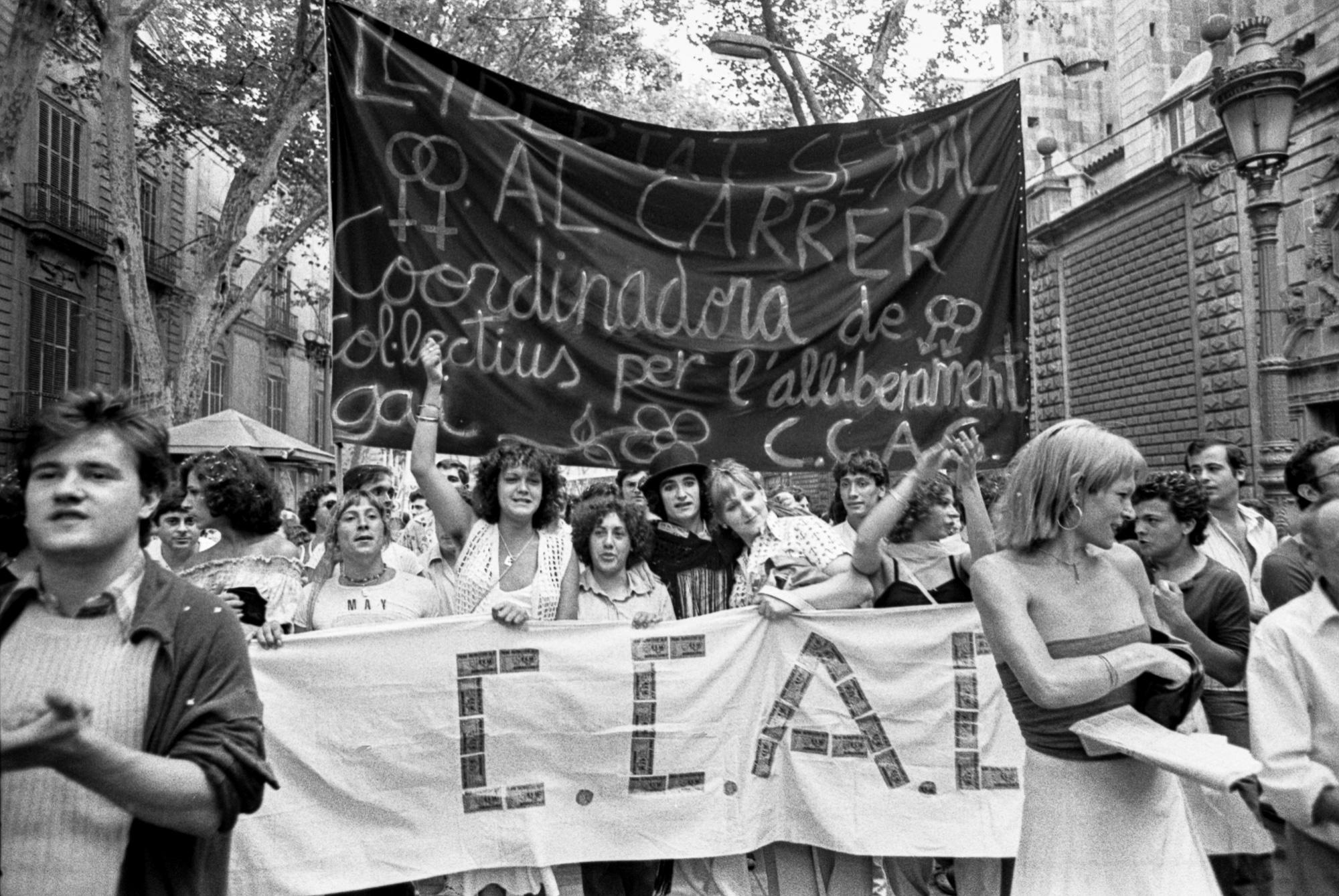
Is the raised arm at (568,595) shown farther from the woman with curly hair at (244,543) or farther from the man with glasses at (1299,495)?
the man with glasses at (1299,495)

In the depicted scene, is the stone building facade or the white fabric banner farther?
the stone building facade

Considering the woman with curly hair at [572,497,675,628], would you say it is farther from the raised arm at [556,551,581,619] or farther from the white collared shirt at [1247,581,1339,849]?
the white collared shirt at [1247,581,1339,849]

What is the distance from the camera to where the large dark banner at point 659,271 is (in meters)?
4.24

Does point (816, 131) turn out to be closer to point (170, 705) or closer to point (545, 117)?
point (545, 117)

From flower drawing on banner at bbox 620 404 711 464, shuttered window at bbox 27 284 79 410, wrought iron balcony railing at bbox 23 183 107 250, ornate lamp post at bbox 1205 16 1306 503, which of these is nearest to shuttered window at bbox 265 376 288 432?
shuttered window at bbox 27 284 79 410

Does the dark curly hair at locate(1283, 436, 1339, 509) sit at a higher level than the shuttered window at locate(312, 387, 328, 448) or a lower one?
lower

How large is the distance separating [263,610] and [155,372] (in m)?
10.0

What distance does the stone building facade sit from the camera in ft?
48.9

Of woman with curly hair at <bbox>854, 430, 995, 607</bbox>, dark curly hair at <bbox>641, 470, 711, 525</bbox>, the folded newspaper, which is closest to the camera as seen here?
the folded newspaper

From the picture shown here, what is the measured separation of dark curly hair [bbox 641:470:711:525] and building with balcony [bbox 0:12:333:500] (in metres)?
11.3

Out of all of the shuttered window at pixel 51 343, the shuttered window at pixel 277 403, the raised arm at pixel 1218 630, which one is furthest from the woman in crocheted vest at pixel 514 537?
the shuttered window at pixel 277 403

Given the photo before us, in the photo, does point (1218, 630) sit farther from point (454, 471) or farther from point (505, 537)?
point (454, 471)

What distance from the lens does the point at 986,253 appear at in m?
4.66

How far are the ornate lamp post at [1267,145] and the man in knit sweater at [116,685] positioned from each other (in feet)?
21.0
